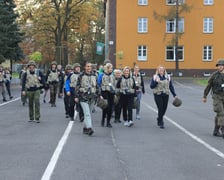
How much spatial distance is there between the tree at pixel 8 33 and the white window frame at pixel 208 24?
2670 cm

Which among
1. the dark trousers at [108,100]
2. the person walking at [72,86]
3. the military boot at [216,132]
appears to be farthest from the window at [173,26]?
the military boot at [216,132]

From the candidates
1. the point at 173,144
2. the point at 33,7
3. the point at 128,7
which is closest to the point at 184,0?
the point at 128,7

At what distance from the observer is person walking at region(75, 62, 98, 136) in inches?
481

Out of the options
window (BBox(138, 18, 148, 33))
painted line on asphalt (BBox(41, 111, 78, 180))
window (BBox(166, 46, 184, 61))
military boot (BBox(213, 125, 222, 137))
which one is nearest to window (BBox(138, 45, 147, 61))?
window (BBox(138, 18, 148, 33))

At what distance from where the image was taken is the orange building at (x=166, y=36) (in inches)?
2470

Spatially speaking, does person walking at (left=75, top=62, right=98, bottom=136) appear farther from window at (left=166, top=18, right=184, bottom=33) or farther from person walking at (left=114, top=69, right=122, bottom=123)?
window at (left=166, top=18, right=184, bottom=33)

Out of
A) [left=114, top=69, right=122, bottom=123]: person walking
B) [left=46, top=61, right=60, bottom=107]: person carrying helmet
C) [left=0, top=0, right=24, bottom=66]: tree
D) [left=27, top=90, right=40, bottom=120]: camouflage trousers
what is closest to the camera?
[left=114, top=69, right=122, bottom=123]: person walking

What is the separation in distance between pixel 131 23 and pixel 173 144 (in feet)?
173

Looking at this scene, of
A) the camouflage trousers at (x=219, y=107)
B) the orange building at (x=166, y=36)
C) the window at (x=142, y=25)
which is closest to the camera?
the camouflage trousers at (x=219, y=107)

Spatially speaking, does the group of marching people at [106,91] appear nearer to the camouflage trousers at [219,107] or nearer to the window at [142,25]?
the camouflage trousers at [219,107]

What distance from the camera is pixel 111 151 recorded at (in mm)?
9930

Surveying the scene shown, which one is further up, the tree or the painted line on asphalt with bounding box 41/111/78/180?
the tree

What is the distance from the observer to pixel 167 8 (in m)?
62.7

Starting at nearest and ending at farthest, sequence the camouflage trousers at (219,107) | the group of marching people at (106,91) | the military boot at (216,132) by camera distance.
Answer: the camouflage trousers at (219,107), the military boot at (216,132), the group of marching people at (106,91)
